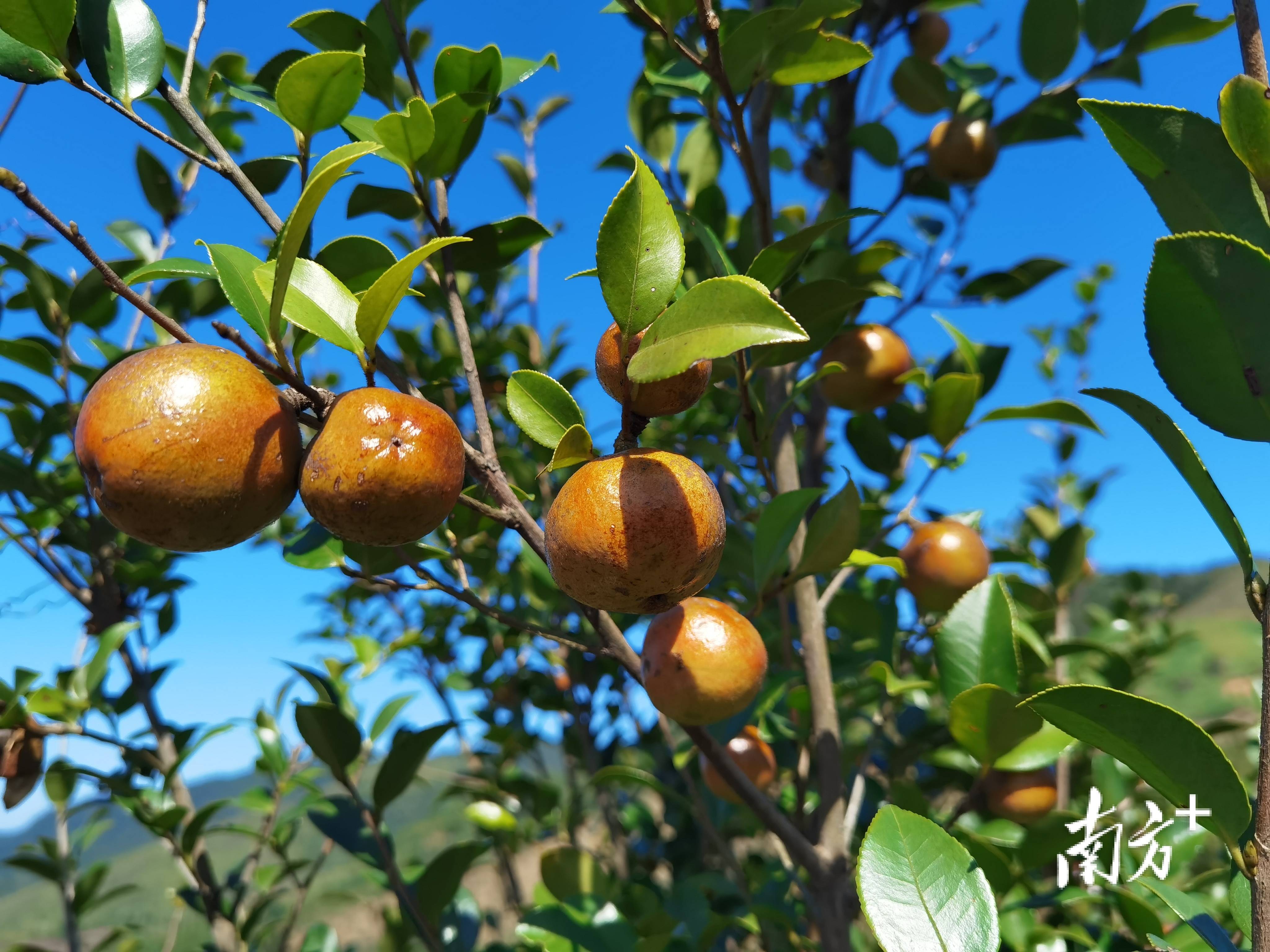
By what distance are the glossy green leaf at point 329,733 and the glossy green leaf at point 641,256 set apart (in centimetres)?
100

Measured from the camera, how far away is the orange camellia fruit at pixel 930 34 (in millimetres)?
2393

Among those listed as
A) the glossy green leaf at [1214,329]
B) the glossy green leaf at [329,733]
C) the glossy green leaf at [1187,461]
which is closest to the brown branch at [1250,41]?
the glossy green leaf at [1214,329]

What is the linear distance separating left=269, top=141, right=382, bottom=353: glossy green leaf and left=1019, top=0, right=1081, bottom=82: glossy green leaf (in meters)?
1.89

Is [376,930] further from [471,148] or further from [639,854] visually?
[471,148]

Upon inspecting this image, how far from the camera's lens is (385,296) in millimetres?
806

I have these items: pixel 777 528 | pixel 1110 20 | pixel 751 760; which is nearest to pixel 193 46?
pixel 777 528

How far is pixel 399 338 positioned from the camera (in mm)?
2109

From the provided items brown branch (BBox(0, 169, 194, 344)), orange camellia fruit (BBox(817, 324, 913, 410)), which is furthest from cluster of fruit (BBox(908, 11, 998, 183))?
brown branch (BBox(0, 169, 194, 344))

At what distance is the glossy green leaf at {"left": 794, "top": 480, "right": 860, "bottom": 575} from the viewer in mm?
1216

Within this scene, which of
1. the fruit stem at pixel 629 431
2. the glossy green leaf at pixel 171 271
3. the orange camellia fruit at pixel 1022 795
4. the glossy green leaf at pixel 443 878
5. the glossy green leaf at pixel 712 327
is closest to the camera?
the glossy green leaf at pixel 712 327

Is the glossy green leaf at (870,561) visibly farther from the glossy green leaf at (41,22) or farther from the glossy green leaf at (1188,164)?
the glossy green leaf at (41,22)

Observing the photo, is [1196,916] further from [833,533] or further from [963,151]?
[963,151]

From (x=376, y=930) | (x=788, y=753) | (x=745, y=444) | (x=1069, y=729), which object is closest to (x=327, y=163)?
(x=1069, y=729)

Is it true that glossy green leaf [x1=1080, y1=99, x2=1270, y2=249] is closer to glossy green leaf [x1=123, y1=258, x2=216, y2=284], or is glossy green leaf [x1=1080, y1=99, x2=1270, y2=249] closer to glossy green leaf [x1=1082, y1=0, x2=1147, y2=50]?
glossy green leaf [x1=123, y1=258, x2=216, y2=284]
